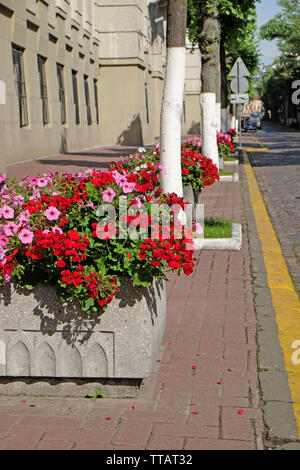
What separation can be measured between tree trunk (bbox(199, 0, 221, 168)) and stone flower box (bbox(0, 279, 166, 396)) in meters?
11.7

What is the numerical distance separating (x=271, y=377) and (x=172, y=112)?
14.1 feet

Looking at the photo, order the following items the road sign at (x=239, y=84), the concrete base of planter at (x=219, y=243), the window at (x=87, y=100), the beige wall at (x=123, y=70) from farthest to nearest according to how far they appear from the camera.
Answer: the beige wall at (x=123, y=70) < the window at (x=87, y=100) < the road sign at (x=239, y=84) < the concrete base of planter at (x=219, y=243)

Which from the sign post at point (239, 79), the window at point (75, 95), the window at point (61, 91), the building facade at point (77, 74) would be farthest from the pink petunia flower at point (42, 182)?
the window at point (75, 95)

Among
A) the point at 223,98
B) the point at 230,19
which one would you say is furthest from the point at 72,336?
the point at 223,98

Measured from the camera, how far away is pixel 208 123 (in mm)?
15562

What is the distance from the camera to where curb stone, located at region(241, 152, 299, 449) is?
3812mm

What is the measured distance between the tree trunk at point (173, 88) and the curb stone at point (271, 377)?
69.1 inches

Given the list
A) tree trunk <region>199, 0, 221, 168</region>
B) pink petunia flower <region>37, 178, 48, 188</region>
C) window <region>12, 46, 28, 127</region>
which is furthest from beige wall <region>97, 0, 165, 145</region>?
pink petunia flower <region>37, 178, 48, 188</region>

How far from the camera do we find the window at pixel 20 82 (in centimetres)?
2255

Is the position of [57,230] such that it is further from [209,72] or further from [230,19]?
[230,19]

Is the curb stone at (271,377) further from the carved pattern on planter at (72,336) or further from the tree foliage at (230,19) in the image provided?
the tree foliage at (230,19)

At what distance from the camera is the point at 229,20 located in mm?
28406
